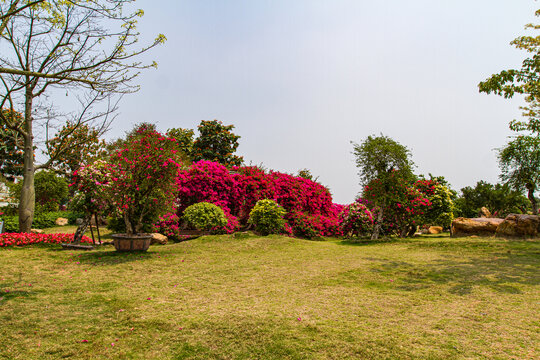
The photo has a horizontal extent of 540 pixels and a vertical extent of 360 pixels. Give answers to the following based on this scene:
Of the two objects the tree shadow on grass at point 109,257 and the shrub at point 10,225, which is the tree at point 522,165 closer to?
the tree shadow on grass at point 109,257

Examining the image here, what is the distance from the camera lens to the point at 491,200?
28578mm

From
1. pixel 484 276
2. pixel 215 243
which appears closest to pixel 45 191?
pixel 215 243

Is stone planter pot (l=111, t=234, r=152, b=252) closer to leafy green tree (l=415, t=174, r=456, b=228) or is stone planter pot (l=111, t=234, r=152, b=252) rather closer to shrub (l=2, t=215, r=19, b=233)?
shrub (l=2, t=215, r=19, b=233)

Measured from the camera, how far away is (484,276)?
6.06m

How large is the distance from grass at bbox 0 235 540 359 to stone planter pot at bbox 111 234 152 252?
0.62 meters

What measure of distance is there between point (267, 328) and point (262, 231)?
9.19m

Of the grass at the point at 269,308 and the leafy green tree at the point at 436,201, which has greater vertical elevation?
the leafy green tree at the point at 436,201

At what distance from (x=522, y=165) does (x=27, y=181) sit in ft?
105

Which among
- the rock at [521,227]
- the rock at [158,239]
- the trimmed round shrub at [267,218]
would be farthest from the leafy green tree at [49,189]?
the rock at [521,227]

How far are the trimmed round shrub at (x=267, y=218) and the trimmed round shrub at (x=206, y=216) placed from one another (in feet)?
4.47

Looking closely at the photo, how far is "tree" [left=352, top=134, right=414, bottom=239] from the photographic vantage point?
1281 centimetres

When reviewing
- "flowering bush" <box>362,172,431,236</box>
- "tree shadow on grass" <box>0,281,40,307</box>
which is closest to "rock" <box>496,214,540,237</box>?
"flowering bush" <box>362,172,431,236</box>

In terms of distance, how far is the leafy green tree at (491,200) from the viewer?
88.3 ft

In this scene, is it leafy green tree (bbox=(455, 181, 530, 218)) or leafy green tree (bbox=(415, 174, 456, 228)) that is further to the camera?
leafy green tree (bbox=(455, 181, 530, 218))
